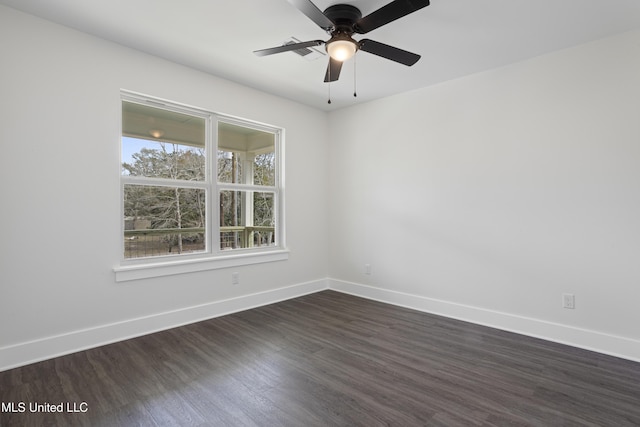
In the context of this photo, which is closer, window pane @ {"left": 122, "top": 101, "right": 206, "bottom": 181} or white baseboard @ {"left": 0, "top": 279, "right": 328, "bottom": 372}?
white baseboard @ {"left": 0, "top": 279, "right": 328, "bottom": 372}

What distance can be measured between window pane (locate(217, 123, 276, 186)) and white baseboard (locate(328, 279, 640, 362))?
2.02 metres

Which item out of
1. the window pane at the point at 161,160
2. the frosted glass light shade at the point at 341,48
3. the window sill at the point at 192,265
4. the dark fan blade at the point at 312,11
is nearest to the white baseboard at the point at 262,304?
the window sill at the point at 192,265

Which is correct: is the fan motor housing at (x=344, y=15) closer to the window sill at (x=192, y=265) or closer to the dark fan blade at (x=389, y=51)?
the dark fan blade at (x=389, y=51)

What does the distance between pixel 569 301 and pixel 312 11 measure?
3.11 metres

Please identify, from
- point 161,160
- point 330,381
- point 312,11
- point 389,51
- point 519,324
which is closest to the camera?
point 312,11

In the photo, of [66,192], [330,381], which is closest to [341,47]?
[330,381]

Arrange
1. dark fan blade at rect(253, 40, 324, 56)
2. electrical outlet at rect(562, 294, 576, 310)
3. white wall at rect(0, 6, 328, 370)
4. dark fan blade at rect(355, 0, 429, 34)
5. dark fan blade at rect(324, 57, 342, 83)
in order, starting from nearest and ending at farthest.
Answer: dark fan blade at rect(355, 0, 429, 34) → dark fan blade at rect(253, 40, 324, 56) → white wall at rect(0, 6, 328, 370) → dark fan blade at rect(324, 57, 342, 83) → electrical outlet at rect(562, 294, 576, 310)

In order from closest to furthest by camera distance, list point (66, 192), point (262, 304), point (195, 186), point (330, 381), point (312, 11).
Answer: point (312, 11) < point (330, 381) < point (66, 192) < point (195, 186) < point (262, 304)

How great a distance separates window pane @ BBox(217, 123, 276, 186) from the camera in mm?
3766

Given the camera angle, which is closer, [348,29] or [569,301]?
[348,29]

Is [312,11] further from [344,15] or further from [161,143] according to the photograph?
[161,143]

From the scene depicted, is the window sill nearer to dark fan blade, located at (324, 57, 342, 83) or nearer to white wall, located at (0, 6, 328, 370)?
white wall, located at (0, 6, 328, 370)

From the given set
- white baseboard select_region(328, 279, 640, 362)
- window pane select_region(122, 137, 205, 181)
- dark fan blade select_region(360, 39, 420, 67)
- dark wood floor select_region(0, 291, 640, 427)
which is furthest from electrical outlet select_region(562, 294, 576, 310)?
window pane select_region(122, 137, 205, 181)

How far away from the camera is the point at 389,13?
1.96 m
